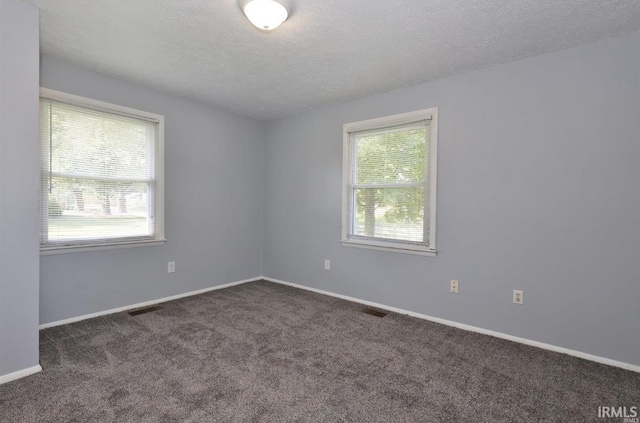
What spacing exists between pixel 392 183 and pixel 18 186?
3.15 metres

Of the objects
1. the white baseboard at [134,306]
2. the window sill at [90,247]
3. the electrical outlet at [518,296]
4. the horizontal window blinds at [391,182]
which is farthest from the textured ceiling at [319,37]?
the white baseboard at [134,306]

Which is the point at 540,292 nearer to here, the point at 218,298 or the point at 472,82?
the point at 472,82

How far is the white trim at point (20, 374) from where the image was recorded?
1.97 metres

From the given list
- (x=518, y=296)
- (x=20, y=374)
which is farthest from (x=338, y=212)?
(x=20, y=374)

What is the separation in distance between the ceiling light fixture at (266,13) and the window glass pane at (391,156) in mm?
1835

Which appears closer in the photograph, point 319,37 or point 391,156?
point 319,37

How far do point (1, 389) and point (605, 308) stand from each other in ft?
13.7

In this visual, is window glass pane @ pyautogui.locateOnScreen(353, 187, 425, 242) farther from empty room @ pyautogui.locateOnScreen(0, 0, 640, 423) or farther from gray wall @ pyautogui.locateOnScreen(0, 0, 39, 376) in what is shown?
gray wall @ pyautogui.locateOnScreen(0, 0, 39, 376)

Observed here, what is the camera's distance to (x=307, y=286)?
4.25 m

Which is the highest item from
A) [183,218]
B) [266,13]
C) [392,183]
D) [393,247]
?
[266,13]

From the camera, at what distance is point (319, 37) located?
7.74 ft

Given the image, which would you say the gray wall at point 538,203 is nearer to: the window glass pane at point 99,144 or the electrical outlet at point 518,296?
the electrical outlet at point 518,296

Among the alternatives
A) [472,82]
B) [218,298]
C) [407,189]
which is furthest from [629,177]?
[218,298]

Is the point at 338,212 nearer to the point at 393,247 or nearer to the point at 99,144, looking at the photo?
the point at 393,247
